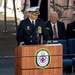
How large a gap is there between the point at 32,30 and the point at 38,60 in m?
1.08

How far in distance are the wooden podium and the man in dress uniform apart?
78cm

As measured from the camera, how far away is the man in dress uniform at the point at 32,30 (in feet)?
30.0

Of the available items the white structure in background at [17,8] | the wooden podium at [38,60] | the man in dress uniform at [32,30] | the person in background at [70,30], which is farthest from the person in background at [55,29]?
the white structure in background at [17,8]

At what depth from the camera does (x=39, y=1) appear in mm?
13945

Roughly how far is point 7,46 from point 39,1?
7.12 ft

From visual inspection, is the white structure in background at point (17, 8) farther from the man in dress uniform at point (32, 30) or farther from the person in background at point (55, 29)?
the man in dress uniform at point (32, 30)

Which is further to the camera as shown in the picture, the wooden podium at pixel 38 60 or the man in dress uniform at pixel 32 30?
the man in dress uniform at pixel 32 30

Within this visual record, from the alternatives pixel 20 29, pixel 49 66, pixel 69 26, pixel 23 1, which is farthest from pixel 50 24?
pixel 23 1

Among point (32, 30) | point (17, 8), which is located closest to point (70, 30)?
point (32, 30)

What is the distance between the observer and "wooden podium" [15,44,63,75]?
8289 mm

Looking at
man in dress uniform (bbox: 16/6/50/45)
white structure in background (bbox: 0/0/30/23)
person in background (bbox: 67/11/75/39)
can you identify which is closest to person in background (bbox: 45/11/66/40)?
person in background (bbox: 67/11/75/39)

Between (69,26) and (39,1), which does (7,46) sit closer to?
(39,1)

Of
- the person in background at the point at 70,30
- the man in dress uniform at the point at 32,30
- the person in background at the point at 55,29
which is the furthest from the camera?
the person in background at the point at 70,30

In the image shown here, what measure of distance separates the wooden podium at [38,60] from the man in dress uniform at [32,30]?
0.78m
